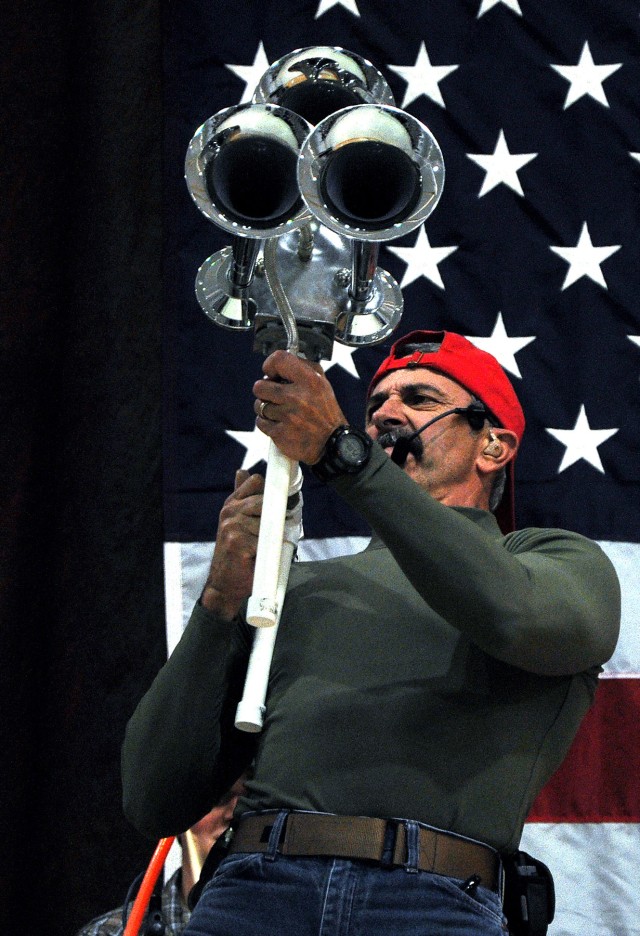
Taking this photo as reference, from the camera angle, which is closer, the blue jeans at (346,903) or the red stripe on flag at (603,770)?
the blue jeans at (346,903)

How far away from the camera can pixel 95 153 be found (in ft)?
8.58

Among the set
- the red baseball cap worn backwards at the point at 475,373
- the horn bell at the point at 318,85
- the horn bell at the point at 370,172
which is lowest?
the red baseball cap worn backwards at the point at 475,373

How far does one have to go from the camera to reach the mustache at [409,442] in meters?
1.88

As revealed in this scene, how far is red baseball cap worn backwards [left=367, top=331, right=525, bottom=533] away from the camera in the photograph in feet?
6.54

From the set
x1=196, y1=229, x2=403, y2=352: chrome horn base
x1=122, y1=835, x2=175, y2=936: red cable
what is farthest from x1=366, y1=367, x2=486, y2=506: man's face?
x1=122, y1=835, x2=175, y2=936: red cable

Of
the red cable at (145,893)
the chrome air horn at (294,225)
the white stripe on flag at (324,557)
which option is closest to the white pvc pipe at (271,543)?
the chrome air horn at (294,225)

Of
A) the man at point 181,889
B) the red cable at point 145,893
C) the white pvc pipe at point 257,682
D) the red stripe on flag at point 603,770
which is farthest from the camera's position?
the red stripe on flag at point 603,770

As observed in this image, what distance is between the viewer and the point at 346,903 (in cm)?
135

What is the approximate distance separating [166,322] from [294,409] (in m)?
1.23

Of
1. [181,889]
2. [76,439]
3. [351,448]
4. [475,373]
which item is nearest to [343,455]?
[351,448]

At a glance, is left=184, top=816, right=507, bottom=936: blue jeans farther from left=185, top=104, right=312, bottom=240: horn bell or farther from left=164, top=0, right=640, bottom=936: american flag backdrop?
left=164, top=0, right=640, bottom=936: american flag backdrop

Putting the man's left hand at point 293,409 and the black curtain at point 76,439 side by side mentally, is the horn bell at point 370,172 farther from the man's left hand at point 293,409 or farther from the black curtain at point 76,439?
the black curtain at point 76,439

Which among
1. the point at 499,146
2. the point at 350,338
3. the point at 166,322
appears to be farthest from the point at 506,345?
the point at 350,338

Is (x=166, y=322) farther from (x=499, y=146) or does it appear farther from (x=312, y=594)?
(x=312, y=594)
